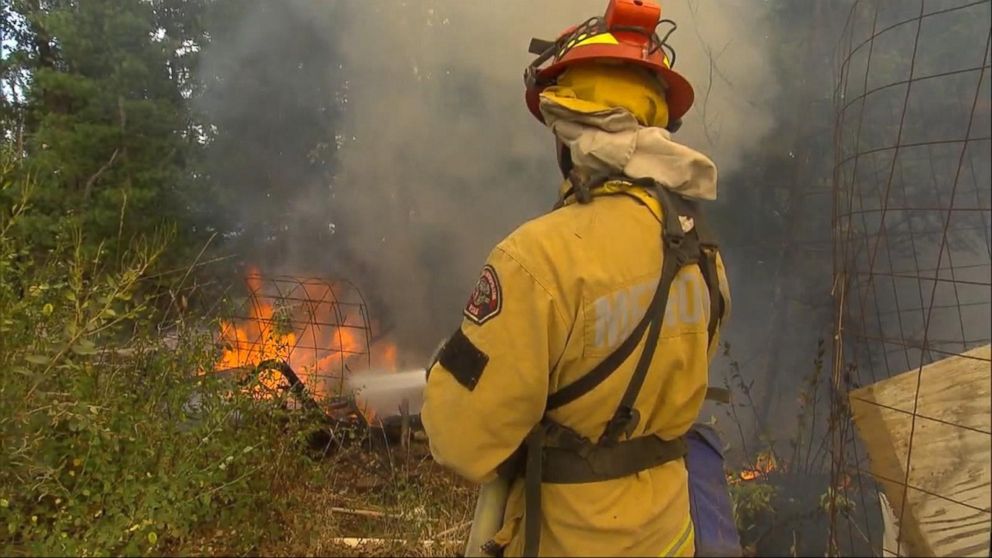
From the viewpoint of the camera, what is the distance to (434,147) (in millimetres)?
6500

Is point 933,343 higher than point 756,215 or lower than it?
lower

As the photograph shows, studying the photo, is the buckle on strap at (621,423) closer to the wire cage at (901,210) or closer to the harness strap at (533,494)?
the harness strap at (533,494)

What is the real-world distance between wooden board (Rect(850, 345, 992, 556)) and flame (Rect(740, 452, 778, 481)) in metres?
1.48

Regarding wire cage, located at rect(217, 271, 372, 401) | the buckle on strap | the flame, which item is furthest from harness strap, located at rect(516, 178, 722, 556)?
wire cage, located at rect(217, 271, 372, 401)

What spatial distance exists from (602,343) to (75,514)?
2.83m

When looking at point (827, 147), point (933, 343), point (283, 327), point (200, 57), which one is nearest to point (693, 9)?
point (827, 147)

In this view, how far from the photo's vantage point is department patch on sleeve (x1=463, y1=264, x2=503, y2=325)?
1.69 metres

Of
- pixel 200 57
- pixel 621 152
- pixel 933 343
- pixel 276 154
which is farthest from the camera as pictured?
pixel 276 154

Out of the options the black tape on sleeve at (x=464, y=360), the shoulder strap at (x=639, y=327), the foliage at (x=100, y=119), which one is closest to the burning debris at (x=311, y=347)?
the foliage at (x=100, y=119)

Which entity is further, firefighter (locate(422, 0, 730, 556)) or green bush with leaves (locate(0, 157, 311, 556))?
green bush with leaves (locate(0, 157, 311, 556))

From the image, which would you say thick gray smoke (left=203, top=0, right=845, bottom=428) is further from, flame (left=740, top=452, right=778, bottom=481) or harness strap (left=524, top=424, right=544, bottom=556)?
harness strap (left=524, top=424, right=544, bottom=556)

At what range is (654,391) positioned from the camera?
1.80 m

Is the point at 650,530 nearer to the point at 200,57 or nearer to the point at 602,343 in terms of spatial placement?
the point at 602,343

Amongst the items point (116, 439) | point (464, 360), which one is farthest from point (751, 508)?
point (116, 439)
